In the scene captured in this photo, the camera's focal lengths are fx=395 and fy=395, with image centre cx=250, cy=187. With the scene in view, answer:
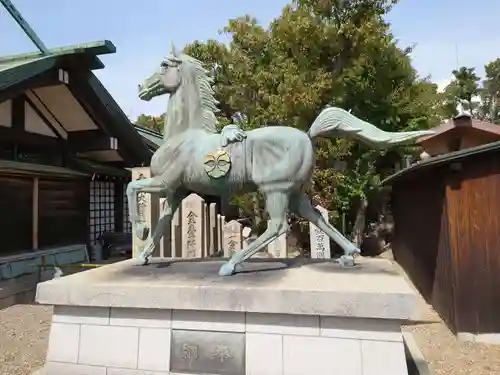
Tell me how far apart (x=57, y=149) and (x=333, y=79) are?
790 cm

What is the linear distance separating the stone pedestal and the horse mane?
148 centimetres

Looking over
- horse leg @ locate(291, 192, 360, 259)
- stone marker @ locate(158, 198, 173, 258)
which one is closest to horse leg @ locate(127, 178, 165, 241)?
horse leg @ locate(291, 192, 360, 259)

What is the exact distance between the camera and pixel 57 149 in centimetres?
1109

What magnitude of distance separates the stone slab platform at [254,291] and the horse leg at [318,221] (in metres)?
0.19

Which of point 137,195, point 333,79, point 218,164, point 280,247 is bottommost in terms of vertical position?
point 280,247

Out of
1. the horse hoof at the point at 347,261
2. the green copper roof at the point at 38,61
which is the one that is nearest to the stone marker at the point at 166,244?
the green copper roof at the point at 38,61

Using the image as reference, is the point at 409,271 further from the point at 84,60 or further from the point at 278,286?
the point at 84,60

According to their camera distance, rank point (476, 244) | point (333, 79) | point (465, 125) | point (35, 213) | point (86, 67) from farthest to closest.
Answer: point (333, 79) < point (35, 213) < point (86, 67) < point (465, 125) < point (476, 244)

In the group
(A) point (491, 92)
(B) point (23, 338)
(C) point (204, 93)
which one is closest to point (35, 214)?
(B) point (23, 338)

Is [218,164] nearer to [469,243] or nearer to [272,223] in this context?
[272,223]

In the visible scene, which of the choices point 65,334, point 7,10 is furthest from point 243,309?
point 7,10

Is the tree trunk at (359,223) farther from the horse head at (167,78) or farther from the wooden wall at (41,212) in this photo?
the horse head at (167,78)

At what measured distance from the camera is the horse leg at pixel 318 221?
365 centimetres

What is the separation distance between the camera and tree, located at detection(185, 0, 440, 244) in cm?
1052
